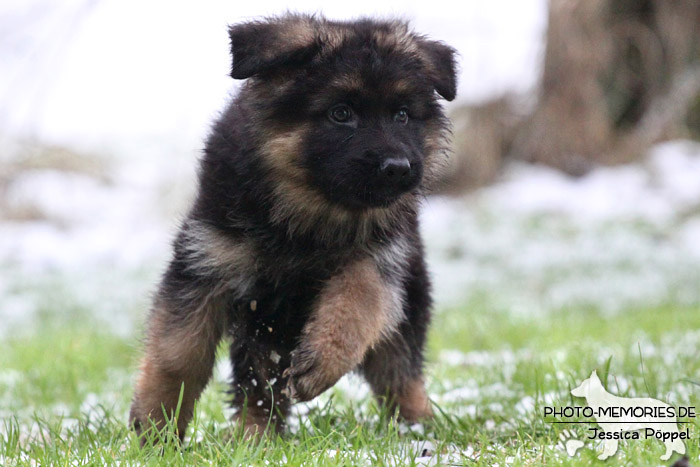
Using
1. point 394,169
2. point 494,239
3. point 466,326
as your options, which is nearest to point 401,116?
point 394,169

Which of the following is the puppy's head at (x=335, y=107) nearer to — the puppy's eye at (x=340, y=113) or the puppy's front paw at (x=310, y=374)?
the puppy's eye at (x=340, y=113)

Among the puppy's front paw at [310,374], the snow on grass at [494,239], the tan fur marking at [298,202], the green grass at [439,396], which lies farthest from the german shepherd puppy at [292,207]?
the snow on grass at [494,239]

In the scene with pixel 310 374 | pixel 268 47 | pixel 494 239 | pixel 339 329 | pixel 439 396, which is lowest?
pixel 494 239

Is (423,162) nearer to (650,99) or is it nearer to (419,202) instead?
(419,202)

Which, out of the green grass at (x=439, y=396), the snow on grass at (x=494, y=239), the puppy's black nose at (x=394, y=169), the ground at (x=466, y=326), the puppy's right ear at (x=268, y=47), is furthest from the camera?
the snow on grass at (x=494, y=239)

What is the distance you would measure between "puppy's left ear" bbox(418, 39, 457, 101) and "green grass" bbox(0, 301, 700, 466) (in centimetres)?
131

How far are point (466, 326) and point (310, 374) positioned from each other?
14.2ft

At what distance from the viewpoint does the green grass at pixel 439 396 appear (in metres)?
2.88

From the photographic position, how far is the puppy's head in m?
3.32

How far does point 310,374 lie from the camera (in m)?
3.10

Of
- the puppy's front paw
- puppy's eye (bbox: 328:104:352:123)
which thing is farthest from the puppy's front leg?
puppy's eye (bbox: 328:104:352:123)

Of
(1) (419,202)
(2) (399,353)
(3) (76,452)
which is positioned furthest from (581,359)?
(3) (76,452)

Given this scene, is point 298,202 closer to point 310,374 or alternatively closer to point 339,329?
point 339,329

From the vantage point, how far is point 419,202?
379 cm
